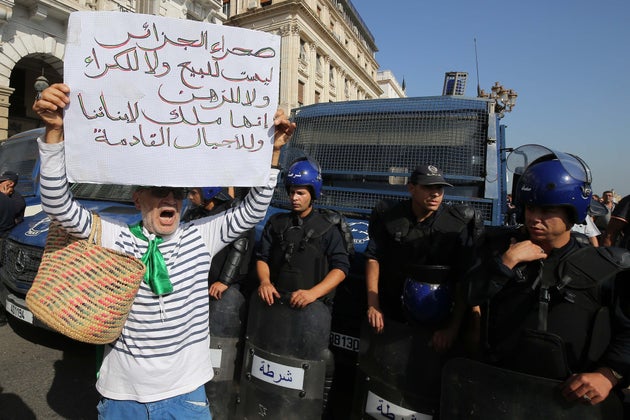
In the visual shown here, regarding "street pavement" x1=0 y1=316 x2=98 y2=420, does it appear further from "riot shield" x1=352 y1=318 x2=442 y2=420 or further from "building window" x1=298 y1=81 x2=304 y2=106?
"building window" x1=298 y1=81 x2=304 y2=106

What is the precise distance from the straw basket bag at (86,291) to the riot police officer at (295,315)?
1123 millimetres

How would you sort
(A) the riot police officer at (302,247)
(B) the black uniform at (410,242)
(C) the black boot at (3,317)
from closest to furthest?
(B) the black uniform at (410,242) < (A) the riot police officer at (302,247) < (C) the black boot at (3,317)

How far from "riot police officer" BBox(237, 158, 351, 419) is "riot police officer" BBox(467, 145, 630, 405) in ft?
3.48

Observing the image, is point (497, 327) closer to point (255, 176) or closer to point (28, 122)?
point (255, 176)

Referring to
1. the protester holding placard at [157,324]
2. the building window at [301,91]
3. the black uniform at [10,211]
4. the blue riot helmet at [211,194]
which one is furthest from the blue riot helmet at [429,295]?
the building window at [301,91]

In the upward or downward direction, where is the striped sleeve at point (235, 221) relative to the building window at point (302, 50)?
downward

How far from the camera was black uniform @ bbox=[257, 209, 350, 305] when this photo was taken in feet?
9.44

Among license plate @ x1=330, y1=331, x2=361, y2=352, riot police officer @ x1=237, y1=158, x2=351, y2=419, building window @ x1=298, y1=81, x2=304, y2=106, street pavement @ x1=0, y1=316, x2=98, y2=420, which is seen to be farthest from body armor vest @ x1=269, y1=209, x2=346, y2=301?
building window @ x1=298, y1=81, x2=304, y2=106

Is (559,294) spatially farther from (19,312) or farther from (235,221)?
(19,312)

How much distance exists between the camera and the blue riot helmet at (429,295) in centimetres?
222

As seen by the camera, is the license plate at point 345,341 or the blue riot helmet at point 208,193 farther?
the blue riot helmet at point 208,193

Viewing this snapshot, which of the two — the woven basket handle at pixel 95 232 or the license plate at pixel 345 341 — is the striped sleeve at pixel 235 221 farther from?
the license plate at pixel 345 341

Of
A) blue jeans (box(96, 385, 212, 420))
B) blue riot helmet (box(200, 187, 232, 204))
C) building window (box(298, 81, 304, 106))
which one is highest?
building window (box(298, 81, 304, 106))

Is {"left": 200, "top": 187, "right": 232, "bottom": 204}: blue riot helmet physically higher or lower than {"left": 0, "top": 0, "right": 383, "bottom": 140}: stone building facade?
lower
